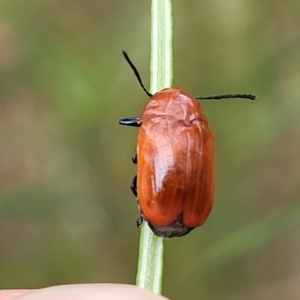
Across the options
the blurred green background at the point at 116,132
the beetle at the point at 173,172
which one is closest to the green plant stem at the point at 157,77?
the beetle at the point at 173,172

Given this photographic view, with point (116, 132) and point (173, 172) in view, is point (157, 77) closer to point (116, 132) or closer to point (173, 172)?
point (173, 172)

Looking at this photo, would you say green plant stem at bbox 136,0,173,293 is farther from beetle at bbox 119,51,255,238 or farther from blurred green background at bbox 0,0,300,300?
blurred green background at bbox 0,0,300,300

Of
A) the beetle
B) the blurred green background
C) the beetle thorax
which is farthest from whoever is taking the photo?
the blurred green background

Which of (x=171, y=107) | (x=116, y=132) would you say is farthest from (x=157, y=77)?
(x=116, y=132)

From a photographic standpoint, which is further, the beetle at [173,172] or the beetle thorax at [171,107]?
the beetle thorax at [171,107]

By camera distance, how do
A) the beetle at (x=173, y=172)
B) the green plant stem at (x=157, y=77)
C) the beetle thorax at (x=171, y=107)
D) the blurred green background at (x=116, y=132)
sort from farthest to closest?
the blurred green background at (x=116, y=132)
the beetle thorax at (x=171, y=107)
the beetle at (x=173, y=172)
the green plant stem at (x=157, y=77)

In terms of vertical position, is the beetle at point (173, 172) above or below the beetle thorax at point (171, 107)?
below

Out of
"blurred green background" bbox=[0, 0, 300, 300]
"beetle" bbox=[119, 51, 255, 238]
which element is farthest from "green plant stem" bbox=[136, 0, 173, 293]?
"blurred green background" bbox=[0, 0, 300, 300]

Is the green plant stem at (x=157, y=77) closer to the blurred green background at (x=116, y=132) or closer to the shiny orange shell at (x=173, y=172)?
the shiny orange shell at (x=173, y=172)
